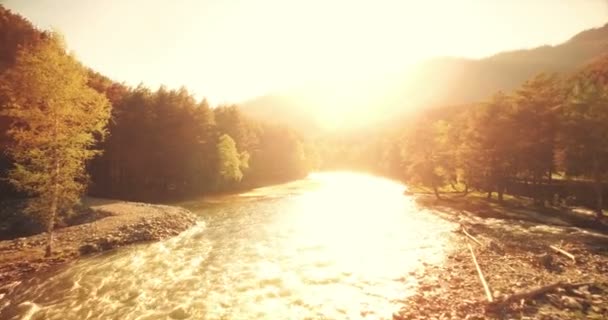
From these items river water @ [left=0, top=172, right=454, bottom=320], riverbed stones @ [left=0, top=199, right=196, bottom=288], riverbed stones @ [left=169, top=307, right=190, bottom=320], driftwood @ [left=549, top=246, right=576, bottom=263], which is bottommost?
riverbed stones @ [left=169, top=307, right=190, bottom=320]

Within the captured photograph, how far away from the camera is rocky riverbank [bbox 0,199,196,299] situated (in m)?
19.0

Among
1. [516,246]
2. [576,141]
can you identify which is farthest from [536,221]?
[516,246]

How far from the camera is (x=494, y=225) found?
102 feet

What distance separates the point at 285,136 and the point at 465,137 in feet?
222

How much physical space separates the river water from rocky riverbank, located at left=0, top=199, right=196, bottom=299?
1.42 m

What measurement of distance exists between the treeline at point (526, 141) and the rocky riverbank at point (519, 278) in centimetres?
1111

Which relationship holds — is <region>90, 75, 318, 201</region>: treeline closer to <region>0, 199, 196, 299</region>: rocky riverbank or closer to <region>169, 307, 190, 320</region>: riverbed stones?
<region>0, 199, 196, 299</region>: rocky riverbank

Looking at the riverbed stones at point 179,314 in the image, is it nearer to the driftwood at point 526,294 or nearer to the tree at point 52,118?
the tree at point 52,118

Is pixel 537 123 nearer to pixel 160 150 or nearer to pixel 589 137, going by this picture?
pixel 589 137

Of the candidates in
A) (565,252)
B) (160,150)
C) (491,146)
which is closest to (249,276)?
(565,252)

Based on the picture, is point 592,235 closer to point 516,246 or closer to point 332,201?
point 516,246

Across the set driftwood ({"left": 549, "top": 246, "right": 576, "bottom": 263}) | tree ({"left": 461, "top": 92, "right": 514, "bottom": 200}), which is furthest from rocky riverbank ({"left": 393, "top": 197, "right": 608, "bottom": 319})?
tree ({"left": 461, "top": 92, "right": 514, "bottom": 200})

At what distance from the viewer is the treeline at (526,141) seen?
111 feet

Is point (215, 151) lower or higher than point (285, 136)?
lower
